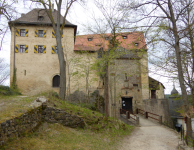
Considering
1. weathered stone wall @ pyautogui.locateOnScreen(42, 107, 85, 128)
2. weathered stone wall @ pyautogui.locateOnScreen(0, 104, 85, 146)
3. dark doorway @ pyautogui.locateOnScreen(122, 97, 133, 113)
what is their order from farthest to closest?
1. dark doorway @ pyautogui.locateOnScreen(122, 97, 133, 113)
2. weathered stone wall @ pyautogui.locateOnScreen(42, 107, 85, 128)
3. weathered stone wall @ pyautogui.locateOnScreen(0, 104, 85, 146)

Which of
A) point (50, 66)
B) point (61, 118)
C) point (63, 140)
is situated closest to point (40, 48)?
point (50, 66)

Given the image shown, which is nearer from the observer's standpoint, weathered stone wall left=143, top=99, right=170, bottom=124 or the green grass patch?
the green grass patch

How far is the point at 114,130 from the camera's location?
9.27m

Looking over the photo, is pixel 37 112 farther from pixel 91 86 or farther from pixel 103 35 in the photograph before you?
pixel 91 86

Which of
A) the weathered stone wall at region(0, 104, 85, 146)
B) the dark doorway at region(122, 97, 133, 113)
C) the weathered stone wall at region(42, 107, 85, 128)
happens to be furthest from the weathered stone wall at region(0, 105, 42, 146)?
the dark doorway at region(122, 97, 133, 113)

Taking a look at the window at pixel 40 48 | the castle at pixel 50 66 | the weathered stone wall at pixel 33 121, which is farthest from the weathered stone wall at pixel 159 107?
the window at pixel 40 48

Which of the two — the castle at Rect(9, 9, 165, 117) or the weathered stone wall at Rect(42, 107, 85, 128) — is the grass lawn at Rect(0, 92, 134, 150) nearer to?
the weathered stone wall at Rect(42, 107, 85, 128)

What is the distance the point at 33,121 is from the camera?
6.34 meters

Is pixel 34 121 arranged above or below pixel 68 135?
above

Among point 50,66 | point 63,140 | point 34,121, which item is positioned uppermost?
point 50,66

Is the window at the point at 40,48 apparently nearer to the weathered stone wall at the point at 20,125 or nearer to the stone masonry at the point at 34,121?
the stone masonry at the point at 34,121

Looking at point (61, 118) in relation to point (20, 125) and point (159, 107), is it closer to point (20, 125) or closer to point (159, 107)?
point (20, 125)

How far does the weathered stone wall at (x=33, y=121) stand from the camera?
4804 millimetres

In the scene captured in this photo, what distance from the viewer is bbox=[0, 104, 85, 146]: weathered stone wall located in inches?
189
